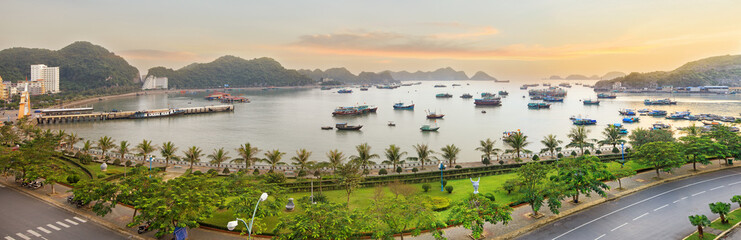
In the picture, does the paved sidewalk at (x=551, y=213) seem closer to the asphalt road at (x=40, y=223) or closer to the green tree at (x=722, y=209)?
the green tree at (x=722, y=209)

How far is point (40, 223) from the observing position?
2697 centimetres

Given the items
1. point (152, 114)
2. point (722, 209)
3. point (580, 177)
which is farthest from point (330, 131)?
point (722, 209)

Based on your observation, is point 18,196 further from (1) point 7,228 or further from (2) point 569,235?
(2) point 569,235

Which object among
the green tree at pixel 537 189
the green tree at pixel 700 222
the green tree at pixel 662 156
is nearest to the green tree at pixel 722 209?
the green tree at pixel 700 222

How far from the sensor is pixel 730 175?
3853 cm

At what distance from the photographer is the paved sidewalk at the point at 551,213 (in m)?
25.7

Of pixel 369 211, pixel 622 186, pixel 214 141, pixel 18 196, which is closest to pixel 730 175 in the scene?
pixel 622 186

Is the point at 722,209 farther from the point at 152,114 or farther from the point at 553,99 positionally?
the point at 553,99

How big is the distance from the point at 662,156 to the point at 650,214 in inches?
453

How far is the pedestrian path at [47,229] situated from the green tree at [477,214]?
2628 cm

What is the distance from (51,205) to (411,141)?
59.1 m

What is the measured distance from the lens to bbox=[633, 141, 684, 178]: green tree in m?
36.6

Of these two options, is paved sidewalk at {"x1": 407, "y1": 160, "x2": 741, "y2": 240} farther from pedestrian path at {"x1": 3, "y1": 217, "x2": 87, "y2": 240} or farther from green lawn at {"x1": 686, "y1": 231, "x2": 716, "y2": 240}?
pedestrian path at {"x1": 3, "y1": 217, "x2": 87, "y2": 240}

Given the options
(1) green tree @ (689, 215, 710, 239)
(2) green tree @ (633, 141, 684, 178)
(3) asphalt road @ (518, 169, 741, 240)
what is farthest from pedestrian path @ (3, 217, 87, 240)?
(2) green tree @ (633, 141, 684, 178)
